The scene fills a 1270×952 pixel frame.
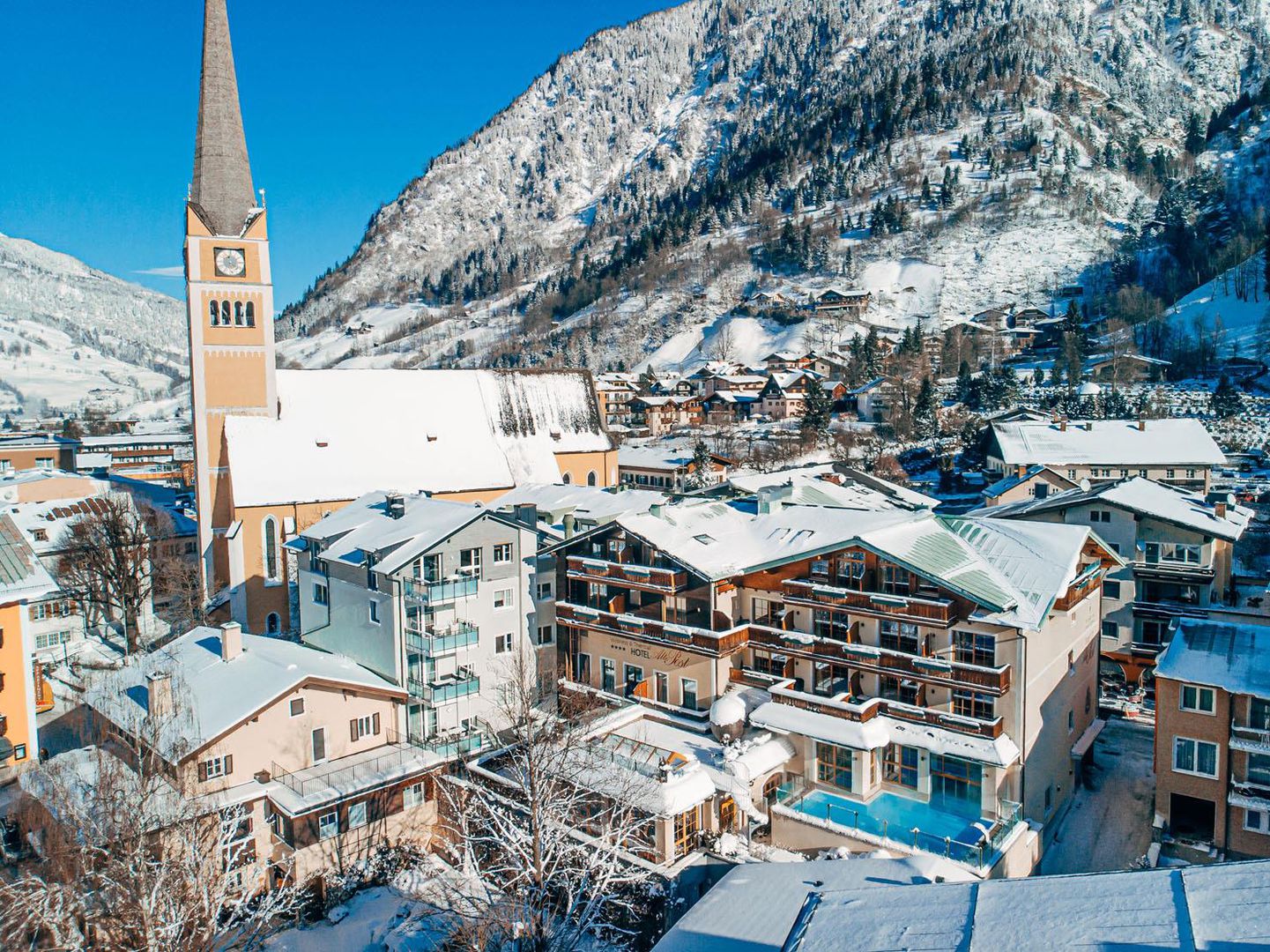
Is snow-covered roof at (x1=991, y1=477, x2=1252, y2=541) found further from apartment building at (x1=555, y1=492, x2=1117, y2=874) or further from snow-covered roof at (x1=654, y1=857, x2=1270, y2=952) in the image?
snow-covered roof at (x1=654, y1=857, x2=1270, y2=952)

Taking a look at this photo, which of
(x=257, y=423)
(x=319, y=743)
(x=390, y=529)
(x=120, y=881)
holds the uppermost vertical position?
(x=257, y=423)

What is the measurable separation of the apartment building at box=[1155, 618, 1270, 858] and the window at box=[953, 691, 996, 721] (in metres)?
4.35

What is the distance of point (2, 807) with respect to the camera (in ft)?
68.1

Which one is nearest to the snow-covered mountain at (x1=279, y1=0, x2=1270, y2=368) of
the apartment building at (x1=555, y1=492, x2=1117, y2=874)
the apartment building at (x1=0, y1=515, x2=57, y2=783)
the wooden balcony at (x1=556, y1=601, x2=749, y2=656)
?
the apartment building at (x1=555, y1=492, x2=1117, y2=874)

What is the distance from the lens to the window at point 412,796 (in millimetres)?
23953

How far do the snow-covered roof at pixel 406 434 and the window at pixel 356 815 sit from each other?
20821mm

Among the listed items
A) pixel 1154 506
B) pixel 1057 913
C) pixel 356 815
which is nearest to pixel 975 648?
pixel 1057 913

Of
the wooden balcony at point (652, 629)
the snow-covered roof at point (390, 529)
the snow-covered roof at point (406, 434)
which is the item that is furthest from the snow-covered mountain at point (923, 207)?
the wooden balcony at point (652, 629)

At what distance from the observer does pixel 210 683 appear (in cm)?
2398

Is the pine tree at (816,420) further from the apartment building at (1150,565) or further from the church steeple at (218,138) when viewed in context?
the church steeple at (218,138)

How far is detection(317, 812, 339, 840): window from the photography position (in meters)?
22.2

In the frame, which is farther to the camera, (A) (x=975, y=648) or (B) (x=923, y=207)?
(B) (x=923, y=207)

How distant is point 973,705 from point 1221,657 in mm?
6651

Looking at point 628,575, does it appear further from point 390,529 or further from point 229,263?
point 229,263
